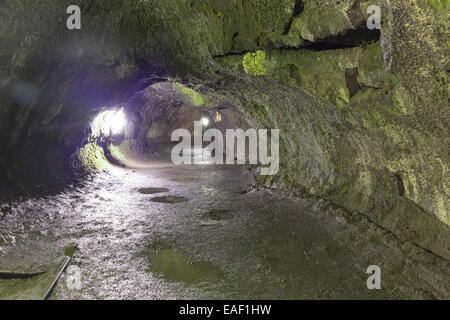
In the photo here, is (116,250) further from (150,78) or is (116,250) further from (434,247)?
(150,78)

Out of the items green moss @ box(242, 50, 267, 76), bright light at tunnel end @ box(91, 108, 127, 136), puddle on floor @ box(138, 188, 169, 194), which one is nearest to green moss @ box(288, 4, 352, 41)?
green moss @ box(242, 50, 267, 76)

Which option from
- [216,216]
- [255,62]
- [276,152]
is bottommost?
[216,216]

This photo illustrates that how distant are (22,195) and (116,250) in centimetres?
327

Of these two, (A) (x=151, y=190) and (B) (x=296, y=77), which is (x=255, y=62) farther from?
(A) (x=151, y=190)

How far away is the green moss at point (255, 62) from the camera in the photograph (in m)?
4.62

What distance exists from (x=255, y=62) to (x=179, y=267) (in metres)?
3.47

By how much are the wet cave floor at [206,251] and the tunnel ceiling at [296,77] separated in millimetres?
481

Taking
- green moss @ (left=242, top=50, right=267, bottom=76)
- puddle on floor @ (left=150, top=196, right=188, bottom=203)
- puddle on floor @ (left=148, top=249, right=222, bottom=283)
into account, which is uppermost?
green moss @ (left=242, top=50, right=267, bottom=76)

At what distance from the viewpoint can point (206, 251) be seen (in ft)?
12.7

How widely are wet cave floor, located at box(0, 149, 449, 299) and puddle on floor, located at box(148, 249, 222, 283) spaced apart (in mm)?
12

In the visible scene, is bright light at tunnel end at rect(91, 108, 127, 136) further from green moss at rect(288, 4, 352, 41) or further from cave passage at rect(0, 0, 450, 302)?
green moss at rect(288, 4, 352, 41)

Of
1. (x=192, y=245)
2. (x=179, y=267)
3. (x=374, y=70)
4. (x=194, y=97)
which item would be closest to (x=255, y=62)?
(x=374, y=70)

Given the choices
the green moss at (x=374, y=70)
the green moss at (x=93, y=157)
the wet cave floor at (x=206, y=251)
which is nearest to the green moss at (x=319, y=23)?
the green moss at (x=374, y=70)

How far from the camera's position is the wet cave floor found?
292 cm
